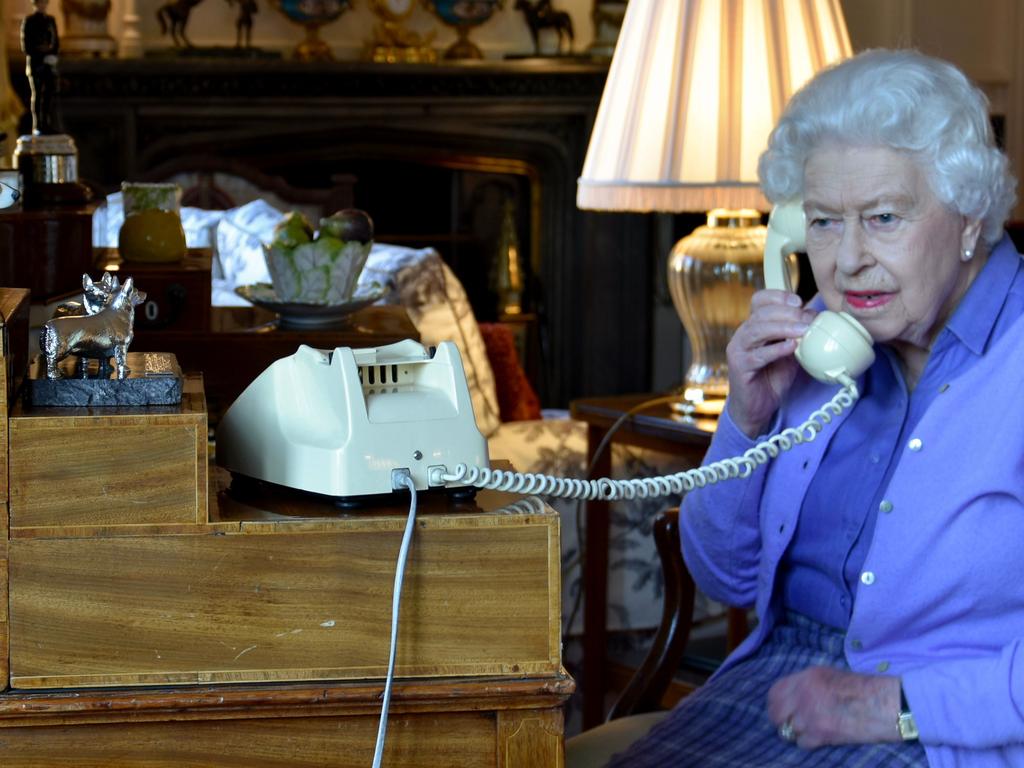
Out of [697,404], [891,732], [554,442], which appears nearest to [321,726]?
[891,732]

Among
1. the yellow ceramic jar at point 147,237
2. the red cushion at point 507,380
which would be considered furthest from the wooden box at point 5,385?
the red cushion at point 507,380

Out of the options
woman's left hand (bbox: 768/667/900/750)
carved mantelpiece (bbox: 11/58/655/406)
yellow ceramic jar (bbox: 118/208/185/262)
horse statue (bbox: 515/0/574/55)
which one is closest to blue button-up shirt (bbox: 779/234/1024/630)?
woman's left hand (bbox: 768/667/900/750)

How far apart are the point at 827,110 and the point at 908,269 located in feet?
0.56

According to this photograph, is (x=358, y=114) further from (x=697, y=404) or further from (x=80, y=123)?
(x=697, y=404)

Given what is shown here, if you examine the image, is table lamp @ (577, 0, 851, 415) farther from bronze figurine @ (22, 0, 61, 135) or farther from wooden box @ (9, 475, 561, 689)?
wooden box @ (9, 475, 561, 689)

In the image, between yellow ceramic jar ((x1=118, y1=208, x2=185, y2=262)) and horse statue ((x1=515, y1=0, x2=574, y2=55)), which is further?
horse statue ((x1=515, y1=0, x2=574, y2=55))

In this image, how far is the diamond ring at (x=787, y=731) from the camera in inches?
55.2

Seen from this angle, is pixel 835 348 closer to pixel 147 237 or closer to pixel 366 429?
pixel 366 429

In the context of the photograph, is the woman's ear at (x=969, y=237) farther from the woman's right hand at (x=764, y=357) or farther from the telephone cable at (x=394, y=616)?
the telephone cable at (x=394, y=616)

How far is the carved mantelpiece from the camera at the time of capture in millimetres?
4168

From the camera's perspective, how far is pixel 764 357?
1.50 meters

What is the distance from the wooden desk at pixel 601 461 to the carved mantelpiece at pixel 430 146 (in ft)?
5.96

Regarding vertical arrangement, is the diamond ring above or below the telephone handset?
below

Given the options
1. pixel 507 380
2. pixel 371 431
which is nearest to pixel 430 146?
pixel 507 380
